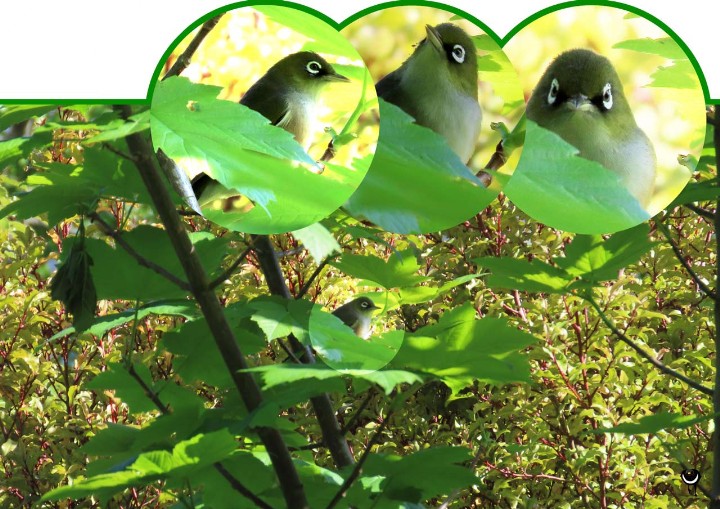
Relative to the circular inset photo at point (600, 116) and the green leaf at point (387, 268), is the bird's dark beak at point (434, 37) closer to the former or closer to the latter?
the circular inset photo at point (600, 116)

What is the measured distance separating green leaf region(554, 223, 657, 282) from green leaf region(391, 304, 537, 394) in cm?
11

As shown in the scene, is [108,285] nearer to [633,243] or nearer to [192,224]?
[633,243]

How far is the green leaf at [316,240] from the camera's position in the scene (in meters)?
0.62

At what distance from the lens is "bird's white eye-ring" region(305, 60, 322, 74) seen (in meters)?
0.64

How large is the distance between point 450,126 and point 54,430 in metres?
1.05

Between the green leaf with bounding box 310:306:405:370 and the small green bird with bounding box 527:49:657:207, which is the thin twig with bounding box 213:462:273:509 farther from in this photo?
the small green bird with bounding box 527:49:657:207

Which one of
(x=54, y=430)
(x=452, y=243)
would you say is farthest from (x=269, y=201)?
(x=54, y=430)

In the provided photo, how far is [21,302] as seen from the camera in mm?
1534

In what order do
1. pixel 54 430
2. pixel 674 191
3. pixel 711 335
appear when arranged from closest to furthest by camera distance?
pixel 674 191
pixel 711 335
pixel 54 430

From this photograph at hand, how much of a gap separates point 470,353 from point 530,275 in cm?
12

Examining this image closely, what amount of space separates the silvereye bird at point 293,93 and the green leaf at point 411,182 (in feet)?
0.17

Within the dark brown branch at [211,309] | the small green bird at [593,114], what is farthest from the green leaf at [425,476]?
the small green bird at [593,114]

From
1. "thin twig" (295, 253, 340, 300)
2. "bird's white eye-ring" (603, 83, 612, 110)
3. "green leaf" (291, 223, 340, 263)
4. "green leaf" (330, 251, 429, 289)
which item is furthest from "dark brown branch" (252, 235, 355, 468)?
"bird's white eye-ring" (603, 83, 612, 110)

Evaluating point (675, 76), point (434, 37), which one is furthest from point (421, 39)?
point (675, 76)
